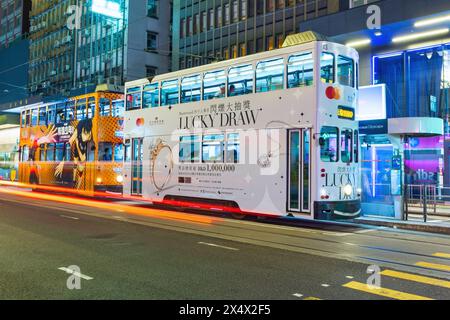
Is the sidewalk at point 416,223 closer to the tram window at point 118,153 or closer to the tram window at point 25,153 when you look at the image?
the tram window at point 118,153

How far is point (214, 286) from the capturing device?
20.1 ft

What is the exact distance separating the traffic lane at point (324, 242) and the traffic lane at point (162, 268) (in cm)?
66

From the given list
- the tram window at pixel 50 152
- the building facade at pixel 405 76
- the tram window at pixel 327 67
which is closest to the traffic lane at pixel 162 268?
the tram window at pixel 327 67

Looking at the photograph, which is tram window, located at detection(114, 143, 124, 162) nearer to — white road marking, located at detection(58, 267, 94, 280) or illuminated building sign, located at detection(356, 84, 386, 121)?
illuminated building sign, located at detection(356, 84, 386, 121)

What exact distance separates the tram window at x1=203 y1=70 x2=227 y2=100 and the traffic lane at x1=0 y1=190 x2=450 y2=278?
3764 mm

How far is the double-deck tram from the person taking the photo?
1938 centimetres

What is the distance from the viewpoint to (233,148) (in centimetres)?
1328

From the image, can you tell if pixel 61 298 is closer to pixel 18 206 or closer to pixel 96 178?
pixel 18 206

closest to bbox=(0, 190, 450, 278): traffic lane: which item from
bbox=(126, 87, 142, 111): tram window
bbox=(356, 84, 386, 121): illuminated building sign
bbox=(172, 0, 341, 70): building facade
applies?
bbox=(126, 87, 142, 111): tram window

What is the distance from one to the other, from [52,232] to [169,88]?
22.2 ft

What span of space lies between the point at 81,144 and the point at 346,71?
12.5 metres

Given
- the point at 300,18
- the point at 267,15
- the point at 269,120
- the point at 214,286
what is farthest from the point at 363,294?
the point at 267,15

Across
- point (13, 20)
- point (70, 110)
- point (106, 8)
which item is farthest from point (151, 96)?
point (13, 20)

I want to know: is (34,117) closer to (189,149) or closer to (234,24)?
(189,149)
